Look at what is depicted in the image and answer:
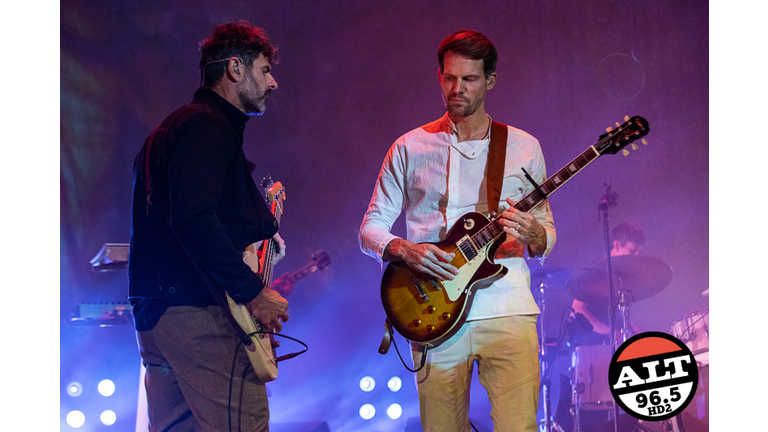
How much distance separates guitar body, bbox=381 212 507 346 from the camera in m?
2.42

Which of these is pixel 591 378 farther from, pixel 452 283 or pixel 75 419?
pixel 75 419

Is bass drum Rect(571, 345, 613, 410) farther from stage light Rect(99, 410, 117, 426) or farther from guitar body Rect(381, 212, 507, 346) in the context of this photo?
stage light Rect(99, 410, 117, 426)

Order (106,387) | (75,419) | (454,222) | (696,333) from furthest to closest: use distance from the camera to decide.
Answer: (106,387), (75,419), (696,333), (454,222)

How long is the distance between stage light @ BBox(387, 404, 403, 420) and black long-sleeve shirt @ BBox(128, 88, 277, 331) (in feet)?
8.39

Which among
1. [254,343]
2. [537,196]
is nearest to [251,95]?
[254,343]

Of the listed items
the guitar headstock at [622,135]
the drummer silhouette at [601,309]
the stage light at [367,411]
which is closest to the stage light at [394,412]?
the stage light at [367,411]

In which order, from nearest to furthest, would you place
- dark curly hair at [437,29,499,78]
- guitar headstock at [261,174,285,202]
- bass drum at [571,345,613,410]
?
dark curly hair at [437,29,499,78], guitar headstock at [261,174,285,202], bass drum at [571,345,613,410]

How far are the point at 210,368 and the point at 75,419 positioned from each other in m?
2.76

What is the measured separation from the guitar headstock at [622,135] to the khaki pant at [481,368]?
2.61ft

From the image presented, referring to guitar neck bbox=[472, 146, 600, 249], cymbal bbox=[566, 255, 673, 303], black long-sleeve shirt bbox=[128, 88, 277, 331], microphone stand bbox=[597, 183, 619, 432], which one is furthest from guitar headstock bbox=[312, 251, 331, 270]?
black long-sleeve shirt bbox=[128, 88, 277, 331]

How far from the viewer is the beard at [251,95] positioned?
2258 millimetres

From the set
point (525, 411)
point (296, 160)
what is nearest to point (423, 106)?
point (296, 160)

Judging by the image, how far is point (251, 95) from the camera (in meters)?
2.27
